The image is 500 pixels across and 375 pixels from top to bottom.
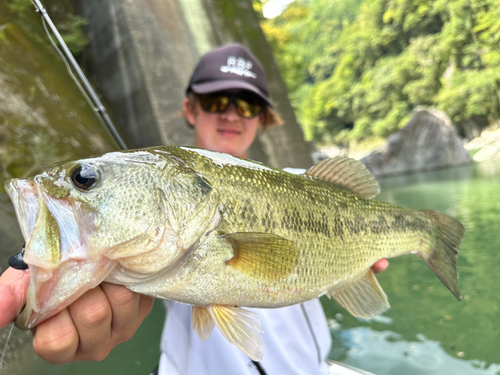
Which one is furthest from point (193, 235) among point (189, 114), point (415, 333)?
point (415, 333)

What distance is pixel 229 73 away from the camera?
2396 mm

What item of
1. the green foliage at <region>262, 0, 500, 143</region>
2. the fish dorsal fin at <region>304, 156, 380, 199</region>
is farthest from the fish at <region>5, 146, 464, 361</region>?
the green foliage at <region>262, 0, 500, 143</region>

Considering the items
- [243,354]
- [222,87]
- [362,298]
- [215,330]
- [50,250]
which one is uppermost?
[222,87]

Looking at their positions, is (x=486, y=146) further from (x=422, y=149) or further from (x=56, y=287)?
(x=56, y=287)

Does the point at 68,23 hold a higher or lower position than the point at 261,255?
higher

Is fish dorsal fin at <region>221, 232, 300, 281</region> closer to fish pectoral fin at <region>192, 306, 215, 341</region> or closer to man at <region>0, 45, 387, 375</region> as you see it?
fish pectoral fin at <region>192, 306, 215, 341</region>

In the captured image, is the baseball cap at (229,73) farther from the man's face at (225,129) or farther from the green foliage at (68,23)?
the green foliage at (68,23)

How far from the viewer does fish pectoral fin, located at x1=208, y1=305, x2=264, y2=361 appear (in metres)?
A: 1.01

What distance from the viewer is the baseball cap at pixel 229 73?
234 cm

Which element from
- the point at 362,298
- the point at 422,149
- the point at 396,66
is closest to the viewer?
the point at 362,298

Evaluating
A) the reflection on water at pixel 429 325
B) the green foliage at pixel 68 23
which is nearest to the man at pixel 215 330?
the reflection on water at pixel 429 325

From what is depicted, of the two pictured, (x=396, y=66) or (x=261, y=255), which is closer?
(x=261, y=255)

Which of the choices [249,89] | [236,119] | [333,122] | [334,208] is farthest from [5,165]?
[333,122]

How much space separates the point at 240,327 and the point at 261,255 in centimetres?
27
